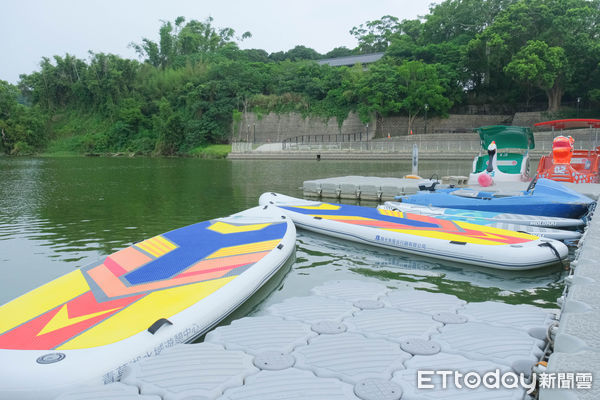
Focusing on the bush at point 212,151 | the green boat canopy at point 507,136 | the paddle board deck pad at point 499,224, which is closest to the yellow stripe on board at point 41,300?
the paddle board deck pad at point 499,224

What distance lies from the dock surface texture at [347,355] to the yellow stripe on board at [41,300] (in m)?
1.80

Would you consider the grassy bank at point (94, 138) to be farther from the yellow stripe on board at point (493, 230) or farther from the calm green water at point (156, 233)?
the yellow stripe on board at point (493, 230)

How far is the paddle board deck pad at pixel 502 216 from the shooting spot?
Answer: 7.84 metres

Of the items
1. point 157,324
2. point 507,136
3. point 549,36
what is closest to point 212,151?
point 549,36

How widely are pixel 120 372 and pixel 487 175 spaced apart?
1046 cm

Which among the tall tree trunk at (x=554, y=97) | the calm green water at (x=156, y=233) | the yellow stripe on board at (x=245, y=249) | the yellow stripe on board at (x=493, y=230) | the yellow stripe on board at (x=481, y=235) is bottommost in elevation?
the calm green water at (x=156, y=233)

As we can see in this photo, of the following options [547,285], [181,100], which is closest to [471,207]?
[547,285]

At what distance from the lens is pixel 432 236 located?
6.94m

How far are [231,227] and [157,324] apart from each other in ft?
12.0

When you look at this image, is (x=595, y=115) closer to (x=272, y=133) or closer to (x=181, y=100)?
(x=272, y=133)

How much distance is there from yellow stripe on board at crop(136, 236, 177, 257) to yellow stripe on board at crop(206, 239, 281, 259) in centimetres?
69

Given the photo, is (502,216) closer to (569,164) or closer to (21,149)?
(569,164)

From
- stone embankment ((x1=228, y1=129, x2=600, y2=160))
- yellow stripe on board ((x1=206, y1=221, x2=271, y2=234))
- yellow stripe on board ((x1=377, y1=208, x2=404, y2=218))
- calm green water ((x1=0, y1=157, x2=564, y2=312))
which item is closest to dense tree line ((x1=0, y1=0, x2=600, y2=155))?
stone embankment ((x1=228, y1=129, x2=600, y2=160))

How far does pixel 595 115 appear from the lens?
3641 centimetres
